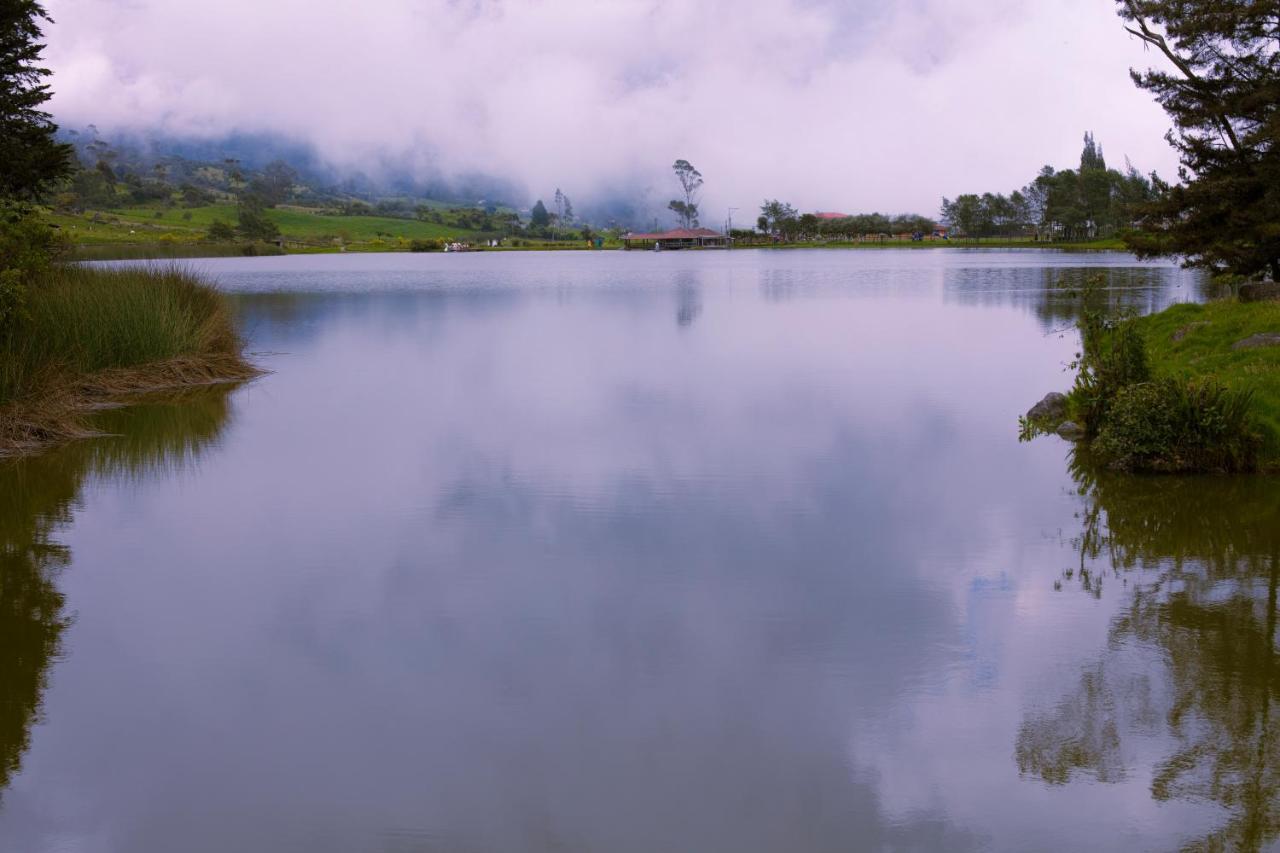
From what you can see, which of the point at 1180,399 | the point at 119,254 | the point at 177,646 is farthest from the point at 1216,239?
the point at 119,254

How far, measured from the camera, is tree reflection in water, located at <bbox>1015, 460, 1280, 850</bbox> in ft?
16.5

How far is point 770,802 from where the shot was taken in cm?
493

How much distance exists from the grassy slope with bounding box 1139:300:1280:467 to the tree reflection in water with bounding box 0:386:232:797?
1057 cm

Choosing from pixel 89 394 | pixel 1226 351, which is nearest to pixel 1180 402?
pixel 1226 351

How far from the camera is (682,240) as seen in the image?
155125mm

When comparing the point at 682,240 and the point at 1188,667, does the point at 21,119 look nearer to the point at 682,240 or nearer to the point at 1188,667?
the point at 1188,667

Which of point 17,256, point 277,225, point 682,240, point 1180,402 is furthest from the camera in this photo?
point 682,240

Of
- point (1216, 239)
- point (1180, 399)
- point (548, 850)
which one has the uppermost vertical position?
point (1216, 239)

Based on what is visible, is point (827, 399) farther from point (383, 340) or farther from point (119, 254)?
point (119, 254)

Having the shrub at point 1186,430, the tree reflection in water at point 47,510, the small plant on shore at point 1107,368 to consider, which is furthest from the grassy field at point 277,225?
the shrub at point 1186,430

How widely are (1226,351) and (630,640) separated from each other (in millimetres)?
10337

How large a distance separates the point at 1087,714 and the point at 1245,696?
3.00 feet

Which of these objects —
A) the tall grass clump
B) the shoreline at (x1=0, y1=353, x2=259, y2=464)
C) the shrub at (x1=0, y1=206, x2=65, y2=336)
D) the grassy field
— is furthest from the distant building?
the shrub at (x1=0, y1=206, x2=65, y2=336)

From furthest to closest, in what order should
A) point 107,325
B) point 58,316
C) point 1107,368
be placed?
1. point 107,325
2. point 58,316
3. point 1107,368
